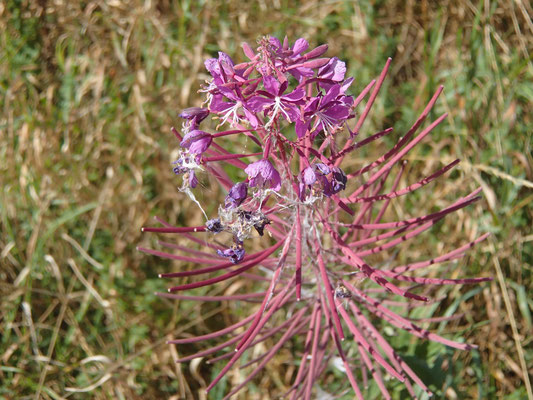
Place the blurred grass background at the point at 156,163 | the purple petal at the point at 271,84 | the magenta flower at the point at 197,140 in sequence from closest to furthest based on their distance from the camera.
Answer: the purple petal at the point at 271,84 < the magenta flower at the point at 197,140 < the blurred grass background at the point at 156,163

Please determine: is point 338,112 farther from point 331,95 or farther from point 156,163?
point 156,163

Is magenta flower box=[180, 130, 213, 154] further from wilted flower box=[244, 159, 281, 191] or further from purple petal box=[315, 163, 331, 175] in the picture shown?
purple petal box=[315, 163, 331, 175]

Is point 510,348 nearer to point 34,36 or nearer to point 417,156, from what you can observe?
point 417,156

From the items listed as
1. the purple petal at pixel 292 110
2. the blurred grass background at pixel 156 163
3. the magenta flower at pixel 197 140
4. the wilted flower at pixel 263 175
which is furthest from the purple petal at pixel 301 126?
the blurred grass background at pixel 156 163

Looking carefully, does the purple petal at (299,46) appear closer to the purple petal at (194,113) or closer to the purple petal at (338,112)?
the purple petal at (338,112)

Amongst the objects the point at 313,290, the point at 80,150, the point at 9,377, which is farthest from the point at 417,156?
the point at 9,377

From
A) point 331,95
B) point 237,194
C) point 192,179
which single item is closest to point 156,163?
point 192,179

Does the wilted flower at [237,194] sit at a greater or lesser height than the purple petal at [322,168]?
lesser

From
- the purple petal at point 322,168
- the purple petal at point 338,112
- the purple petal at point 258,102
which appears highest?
the purple petal at point 258,102

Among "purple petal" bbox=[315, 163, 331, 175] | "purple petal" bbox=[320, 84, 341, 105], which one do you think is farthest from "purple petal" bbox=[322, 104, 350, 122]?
"purple petal" bbox=[315, 163, 331, 175]

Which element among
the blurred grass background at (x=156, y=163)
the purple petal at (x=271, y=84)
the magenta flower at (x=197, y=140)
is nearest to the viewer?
the purple petal at (x=271, y=84)
